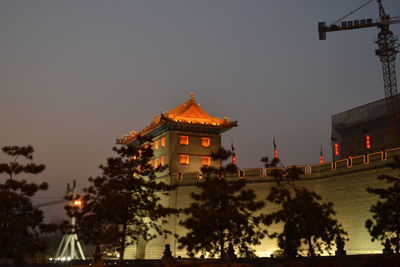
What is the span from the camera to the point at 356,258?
73.7 ft

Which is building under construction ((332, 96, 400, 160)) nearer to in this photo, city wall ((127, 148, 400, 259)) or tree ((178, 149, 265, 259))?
city wall ((127, 148, 400, 259))

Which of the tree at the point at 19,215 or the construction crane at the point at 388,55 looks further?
the construction crane at the point at 388,55

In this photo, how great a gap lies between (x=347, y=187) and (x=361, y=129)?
119ft

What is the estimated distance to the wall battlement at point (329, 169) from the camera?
32.9 metres

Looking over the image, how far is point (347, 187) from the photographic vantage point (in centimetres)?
3478

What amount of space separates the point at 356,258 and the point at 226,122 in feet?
90.5

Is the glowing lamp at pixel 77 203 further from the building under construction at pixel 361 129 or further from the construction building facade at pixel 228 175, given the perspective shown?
the building under construction at pixel 361 129

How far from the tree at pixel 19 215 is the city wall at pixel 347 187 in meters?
12.9

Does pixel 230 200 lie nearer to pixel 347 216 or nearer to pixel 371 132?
pixel 347 216

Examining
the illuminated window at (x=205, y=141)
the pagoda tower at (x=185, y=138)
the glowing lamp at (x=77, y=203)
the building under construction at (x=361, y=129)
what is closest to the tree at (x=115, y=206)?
the glowing lamp at (x=77, y=203)

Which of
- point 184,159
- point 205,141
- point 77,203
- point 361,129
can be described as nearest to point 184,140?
point 184,159

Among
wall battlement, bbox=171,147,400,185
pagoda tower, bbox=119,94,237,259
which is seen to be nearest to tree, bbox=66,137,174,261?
wall battlement, bbox=171,147,400,185

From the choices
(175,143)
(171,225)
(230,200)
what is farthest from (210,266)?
(175,143)

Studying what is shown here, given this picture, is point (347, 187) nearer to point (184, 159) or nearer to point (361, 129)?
point (184, 159)
